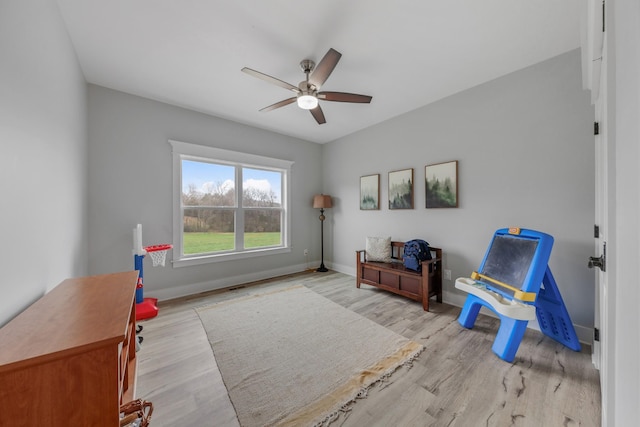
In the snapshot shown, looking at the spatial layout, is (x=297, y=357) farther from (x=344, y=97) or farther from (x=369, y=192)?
(x=369, y=192)

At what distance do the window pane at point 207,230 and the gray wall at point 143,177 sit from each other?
238 millimetres

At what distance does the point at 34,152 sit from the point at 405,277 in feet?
11.0

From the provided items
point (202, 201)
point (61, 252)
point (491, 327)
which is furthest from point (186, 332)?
point (491, 327)

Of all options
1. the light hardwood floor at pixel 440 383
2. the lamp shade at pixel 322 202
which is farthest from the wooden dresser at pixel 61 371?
the lamp shade at pixel 322 202

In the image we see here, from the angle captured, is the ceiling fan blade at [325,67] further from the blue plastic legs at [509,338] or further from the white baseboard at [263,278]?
the white baseboard at [263,278]

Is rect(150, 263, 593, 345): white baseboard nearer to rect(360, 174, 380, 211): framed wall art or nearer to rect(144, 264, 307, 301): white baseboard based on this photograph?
rect(144, 264, 307, 301): white baseboard

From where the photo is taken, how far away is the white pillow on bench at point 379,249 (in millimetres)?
3346

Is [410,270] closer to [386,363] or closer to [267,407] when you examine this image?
[386,363]

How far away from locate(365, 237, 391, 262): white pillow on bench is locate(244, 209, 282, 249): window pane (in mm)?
1750

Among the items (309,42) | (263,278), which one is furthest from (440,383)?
(263,278)

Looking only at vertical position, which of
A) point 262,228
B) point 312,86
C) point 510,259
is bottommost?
point 510,259

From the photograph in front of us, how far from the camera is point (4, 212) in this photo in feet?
3.16

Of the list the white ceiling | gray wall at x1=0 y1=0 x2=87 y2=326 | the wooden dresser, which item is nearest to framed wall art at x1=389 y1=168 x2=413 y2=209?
the white ceiling

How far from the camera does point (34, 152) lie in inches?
48.1
